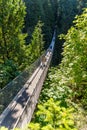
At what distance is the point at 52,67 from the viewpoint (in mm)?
16406

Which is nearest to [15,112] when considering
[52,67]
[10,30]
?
[52,67]

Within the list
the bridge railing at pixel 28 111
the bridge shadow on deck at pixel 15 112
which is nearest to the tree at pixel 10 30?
the bridge shadow on deck at pixel 15 112

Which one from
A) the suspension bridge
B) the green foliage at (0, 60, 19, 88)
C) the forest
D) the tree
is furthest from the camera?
the tree

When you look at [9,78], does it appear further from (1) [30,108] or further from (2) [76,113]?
(2) [76,113]

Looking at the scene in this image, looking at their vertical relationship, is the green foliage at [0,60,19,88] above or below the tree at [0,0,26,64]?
below

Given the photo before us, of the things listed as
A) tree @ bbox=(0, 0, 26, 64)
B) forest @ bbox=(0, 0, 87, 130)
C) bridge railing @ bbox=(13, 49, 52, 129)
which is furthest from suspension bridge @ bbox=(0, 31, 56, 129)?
tree @ bbox=(0, 0, 26, 64)

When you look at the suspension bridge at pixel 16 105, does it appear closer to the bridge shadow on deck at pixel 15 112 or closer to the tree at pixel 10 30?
the bridge shadow on deck at pixel 15 112

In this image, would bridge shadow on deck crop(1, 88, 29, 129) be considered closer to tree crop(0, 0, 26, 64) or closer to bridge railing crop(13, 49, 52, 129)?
bridge railing crop(13, 49, 52, 129)

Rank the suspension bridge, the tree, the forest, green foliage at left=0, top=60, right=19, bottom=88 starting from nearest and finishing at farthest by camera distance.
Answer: the forest → the suspension bridge → green foliage at left=0, top=60, right=19, bottom=88 → the tree

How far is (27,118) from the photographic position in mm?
9359

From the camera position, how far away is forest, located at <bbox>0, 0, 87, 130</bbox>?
9.65 feet

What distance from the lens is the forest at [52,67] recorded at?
2.94 m

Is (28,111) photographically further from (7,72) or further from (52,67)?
(7,72)

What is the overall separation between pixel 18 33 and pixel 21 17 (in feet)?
4.52
